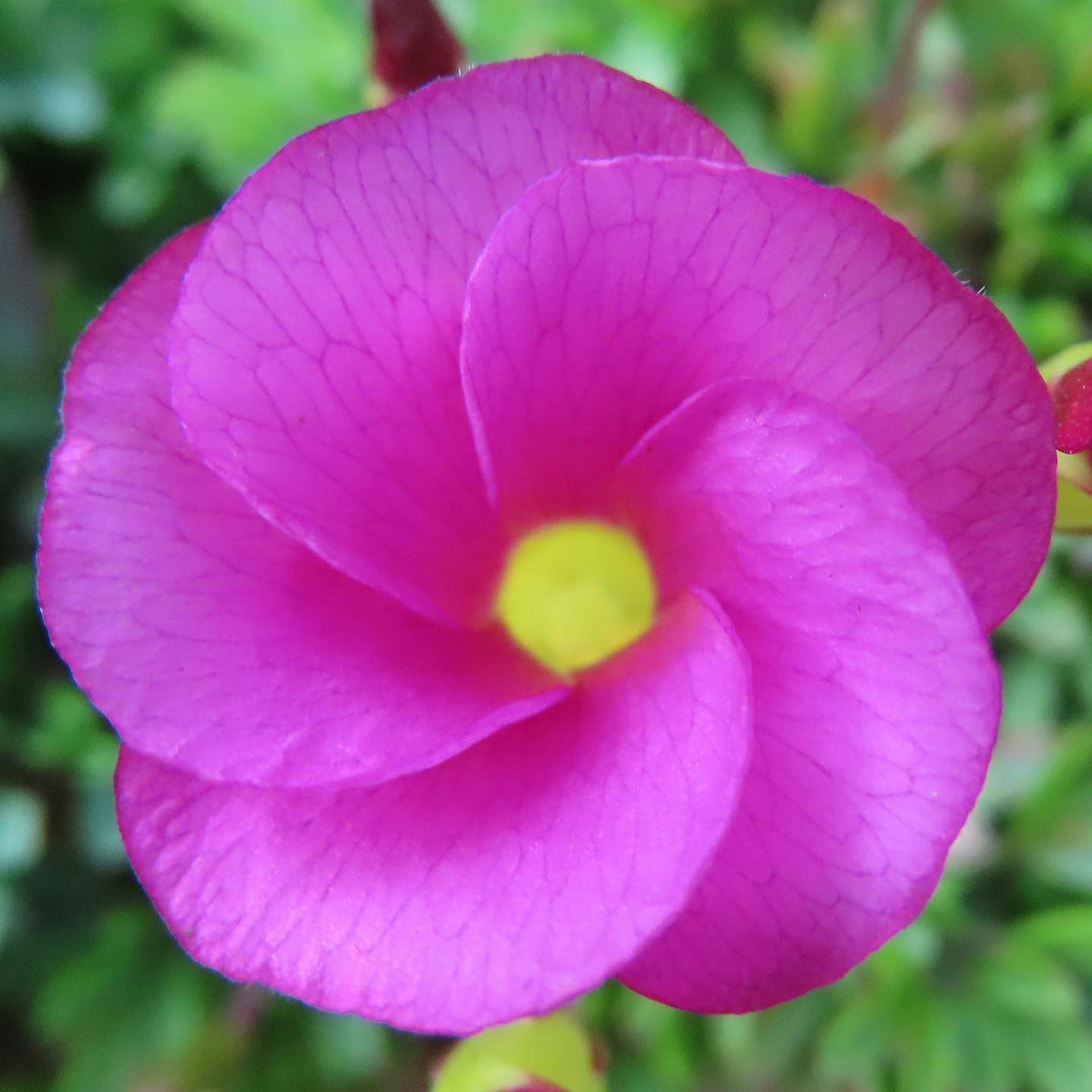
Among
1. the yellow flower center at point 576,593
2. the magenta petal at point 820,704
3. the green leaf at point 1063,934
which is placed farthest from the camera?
the green leaf at point 1063,934

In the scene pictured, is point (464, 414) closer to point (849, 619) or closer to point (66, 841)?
point (849, 619)

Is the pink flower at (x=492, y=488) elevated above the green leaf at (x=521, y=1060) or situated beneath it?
elevated above

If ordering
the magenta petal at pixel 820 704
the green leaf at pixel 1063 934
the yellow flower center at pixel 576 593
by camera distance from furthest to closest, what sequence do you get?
1. the green leaf at pixel 1063 934
2. the yellow flower center at pixel 576 593
3. the magenta petal at pixel 820 704

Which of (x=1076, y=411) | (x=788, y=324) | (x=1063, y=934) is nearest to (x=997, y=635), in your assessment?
(x=1063, y=934)

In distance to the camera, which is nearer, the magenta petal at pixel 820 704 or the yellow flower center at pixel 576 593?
the magenta petal at pixel 820 704

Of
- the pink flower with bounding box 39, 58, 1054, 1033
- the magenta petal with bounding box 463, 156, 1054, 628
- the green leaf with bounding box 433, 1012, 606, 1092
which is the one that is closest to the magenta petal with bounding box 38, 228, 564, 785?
the pink flower with bounding box 39, 58, 1054, 1033

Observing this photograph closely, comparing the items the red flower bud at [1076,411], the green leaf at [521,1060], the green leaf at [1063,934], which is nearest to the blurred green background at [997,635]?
the green leaf at [1063,934]

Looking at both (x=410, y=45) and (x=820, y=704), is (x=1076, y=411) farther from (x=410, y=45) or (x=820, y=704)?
(x=410, y=45)

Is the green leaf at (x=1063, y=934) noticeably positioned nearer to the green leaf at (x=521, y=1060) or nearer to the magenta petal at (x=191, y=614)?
the green leaf at (x=521, y=1060)
